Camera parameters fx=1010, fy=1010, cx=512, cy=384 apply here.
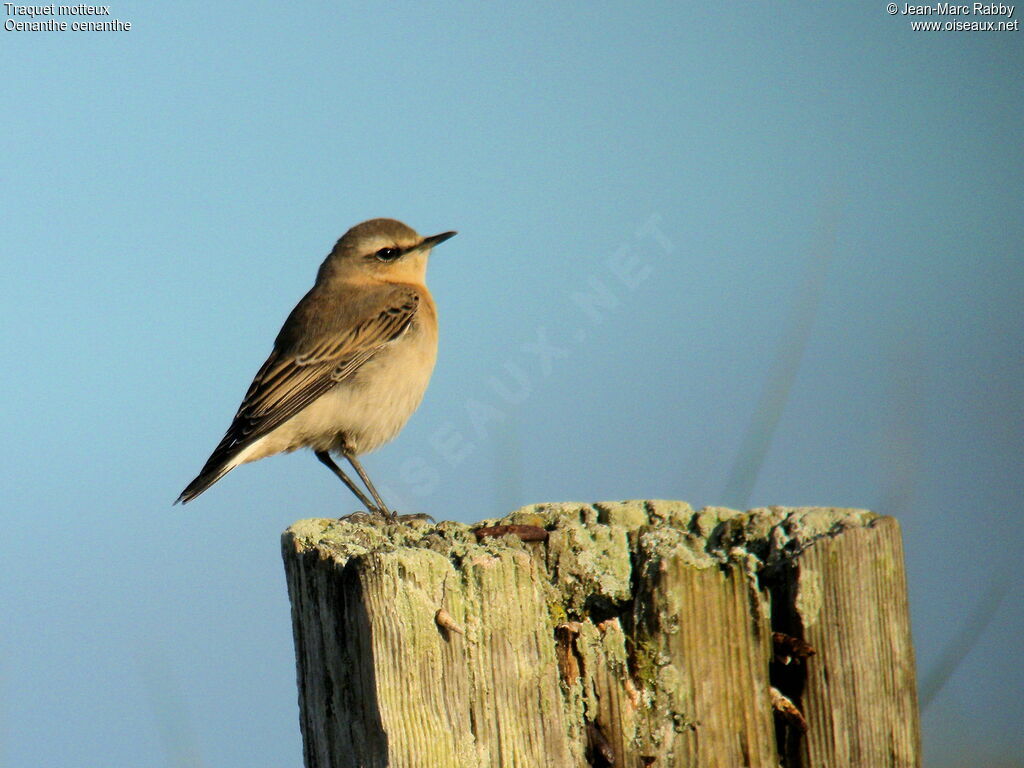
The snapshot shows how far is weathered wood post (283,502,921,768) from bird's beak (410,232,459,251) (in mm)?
4564

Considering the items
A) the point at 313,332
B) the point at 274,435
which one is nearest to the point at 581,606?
the point at 274,435

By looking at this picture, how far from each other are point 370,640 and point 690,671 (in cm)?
80

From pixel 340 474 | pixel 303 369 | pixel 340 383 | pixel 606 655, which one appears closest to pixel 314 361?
pixel 303 369

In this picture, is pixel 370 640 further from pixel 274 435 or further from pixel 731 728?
pixel 274 435

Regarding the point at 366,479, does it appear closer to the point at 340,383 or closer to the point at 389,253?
Result: the point at 340,383

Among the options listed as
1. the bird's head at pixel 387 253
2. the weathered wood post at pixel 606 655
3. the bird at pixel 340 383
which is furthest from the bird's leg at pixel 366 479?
the weathered wood post at pixel 606 655

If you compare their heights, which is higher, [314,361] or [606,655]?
[314,361]

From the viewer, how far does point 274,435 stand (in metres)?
6.07

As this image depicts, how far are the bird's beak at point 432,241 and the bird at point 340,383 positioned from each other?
422 millimetres

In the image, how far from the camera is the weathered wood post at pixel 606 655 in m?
2.36

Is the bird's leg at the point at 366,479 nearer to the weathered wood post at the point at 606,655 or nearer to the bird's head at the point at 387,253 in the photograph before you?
the bird's head at the point at 387,253

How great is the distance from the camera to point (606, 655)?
2.58m

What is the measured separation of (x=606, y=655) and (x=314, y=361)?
161 inches

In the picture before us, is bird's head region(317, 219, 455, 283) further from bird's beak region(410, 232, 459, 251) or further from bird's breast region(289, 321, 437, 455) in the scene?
bird's breast region(289, 321, 437, 455)
